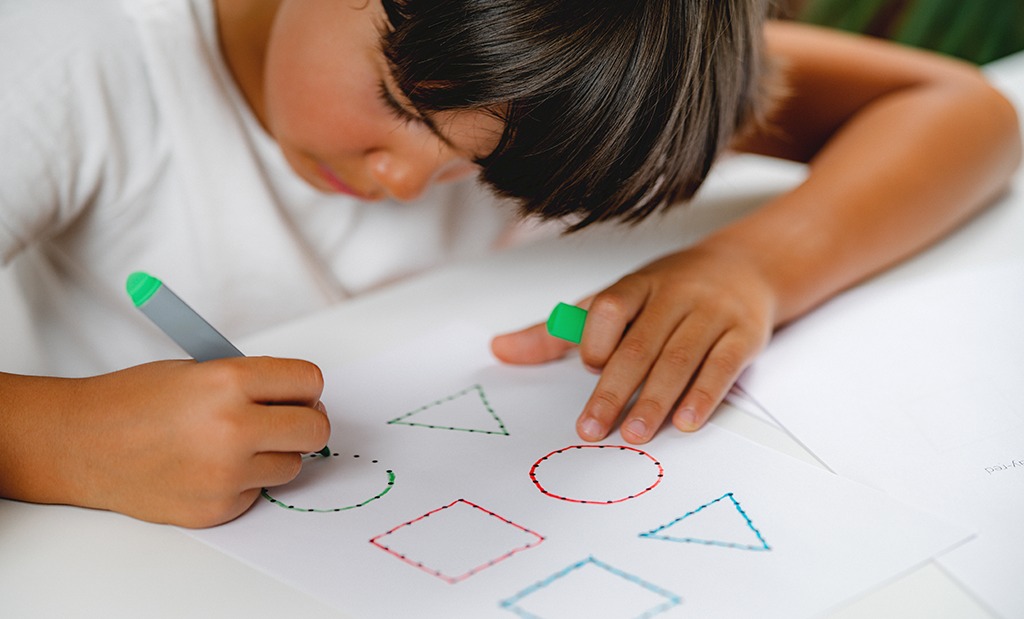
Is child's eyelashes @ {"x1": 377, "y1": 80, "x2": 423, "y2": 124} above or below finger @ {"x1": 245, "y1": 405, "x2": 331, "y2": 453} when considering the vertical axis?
above

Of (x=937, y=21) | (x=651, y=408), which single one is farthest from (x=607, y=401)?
(x=937, y=21)

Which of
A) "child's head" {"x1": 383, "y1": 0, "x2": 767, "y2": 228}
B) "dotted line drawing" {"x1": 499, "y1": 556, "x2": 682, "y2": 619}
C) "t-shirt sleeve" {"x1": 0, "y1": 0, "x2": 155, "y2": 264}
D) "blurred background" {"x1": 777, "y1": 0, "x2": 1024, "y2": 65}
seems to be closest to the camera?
"dotted line drawing" {"x1": 499, "y1": 556, "x2": 682, "y2": 619}

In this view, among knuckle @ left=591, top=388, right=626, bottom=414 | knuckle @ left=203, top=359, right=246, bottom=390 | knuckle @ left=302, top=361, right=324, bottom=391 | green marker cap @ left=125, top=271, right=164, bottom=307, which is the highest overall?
green marker cap @ left=125, top=271, right=164, bottom=307

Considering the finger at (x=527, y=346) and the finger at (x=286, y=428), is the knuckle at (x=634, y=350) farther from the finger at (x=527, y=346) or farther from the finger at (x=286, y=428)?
the finger at (x=286, y=428)

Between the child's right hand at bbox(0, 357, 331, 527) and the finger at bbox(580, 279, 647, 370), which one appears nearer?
the child's right hand at bbox(0, 357, 331, 527)

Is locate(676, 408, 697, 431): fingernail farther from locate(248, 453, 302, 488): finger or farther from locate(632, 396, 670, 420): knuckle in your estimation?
locate(248, 453, 302, 488): finger

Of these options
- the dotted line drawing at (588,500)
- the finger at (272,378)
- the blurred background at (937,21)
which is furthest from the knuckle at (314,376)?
the blurred background at (937,21)

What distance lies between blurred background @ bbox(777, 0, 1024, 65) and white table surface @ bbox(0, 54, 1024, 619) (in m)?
0.24

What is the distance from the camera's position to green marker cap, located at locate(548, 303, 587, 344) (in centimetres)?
50

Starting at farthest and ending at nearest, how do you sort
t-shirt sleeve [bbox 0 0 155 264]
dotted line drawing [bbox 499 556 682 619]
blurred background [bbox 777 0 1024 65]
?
blurred background [bbox 777 0 1024 65] → t-shirt sleeve [bbox 0 0 155 264] → dotted line drawing [bbox 499 556 682 619]

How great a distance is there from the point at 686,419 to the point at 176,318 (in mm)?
238

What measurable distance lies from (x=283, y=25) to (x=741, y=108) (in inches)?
11.4

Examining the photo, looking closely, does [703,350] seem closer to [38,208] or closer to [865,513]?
[865,513]

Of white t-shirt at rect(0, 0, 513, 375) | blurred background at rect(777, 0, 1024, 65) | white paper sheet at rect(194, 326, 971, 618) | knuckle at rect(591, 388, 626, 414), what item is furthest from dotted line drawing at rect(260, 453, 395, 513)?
blurred background at rect(777, 0, 1024, 65)
